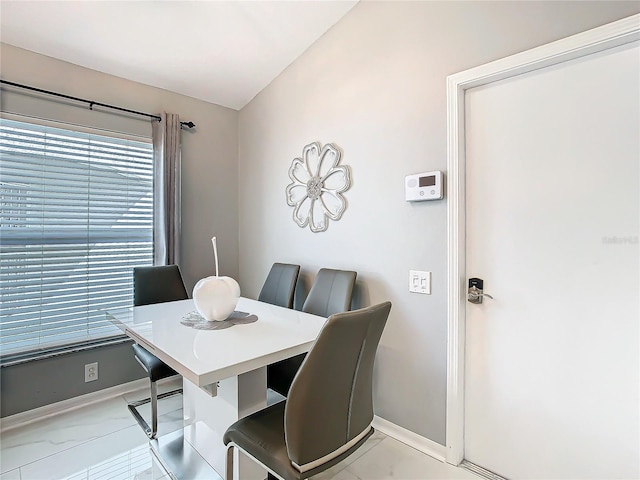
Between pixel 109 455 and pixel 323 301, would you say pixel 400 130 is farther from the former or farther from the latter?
pixel 109 455

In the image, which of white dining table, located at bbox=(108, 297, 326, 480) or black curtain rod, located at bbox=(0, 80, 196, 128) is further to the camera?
black curtain rod, located at bbox=(0, 80, 196, 128)

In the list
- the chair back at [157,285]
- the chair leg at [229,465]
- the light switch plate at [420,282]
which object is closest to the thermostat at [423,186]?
the light switch plate at [420,282]

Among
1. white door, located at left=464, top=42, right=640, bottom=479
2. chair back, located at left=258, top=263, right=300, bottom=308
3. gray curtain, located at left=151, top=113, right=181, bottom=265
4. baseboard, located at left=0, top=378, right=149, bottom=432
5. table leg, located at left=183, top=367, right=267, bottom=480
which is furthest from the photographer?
gray curtain, located at left=151, top=113, right=181, bottom=265

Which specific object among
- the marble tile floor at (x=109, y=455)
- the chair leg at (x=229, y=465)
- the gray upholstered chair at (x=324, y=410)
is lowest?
the marble tile floor at (x=109, y=455)

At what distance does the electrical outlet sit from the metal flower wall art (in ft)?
6.12

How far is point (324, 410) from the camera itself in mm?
1163

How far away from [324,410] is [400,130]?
162 cm

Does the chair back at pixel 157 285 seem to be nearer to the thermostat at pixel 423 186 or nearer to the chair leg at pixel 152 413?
the chair leg at pixel 152 413

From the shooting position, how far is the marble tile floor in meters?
1.79

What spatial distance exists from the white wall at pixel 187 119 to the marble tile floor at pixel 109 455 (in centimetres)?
123

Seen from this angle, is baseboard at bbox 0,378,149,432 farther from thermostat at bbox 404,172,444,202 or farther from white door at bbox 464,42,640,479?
thermostat at bbox 404,172,444,202

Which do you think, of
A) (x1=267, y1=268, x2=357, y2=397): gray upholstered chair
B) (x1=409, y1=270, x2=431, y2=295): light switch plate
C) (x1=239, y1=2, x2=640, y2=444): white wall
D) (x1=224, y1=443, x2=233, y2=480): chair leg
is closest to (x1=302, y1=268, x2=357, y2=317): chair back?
(x1=267, y1=268, x2=357, y2=397): gray upholstered chair

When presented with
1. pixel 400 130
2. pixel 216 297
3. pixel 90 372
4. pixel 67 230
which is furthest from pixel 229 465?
pixel 67 230

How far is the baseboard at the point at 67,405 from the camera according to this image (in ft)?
7.22
